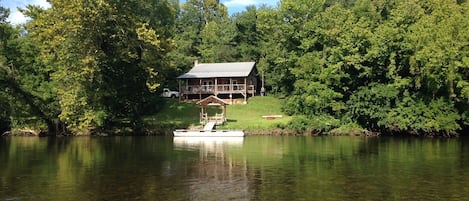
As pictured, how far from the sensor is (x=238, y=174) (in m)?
18.9

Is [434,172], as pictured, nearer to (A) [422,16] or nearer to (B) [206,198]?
(B) [206,198]

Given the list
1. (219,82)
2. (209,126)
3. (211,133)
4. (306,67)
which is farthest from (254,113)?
(211,133)

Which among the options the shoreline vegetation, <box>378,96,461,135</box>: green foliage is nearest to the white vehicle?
the shoreline vegetation

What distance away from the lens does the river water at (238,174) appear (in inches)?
579

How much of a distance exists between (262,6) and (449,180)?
211 feet

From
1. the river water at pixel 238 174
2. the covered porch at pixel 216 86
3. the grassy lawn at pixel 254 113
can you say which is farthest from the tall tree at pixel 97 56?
the river water at pixel 238 174

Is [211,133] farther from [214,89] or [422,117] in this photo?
[214,89]

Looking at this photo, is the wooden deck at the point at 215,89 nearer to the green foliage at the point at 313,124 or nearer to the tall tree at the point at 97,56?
the tall tree at the point at 97,56

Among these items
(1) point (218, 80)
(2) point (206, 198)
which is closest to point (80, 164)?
(2) point (206, 198)

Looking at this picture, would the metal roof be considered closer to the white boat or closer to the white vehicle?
the white vehicle

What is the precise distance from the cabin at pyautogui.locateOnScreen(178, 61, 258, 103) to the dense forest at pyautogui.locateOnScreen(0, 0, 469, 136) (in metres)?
7.81

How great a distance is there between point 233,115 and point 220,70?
42.4 ft

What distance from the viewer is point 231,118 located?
48469 mm

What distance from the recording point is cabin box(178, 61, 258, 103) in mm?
58875
